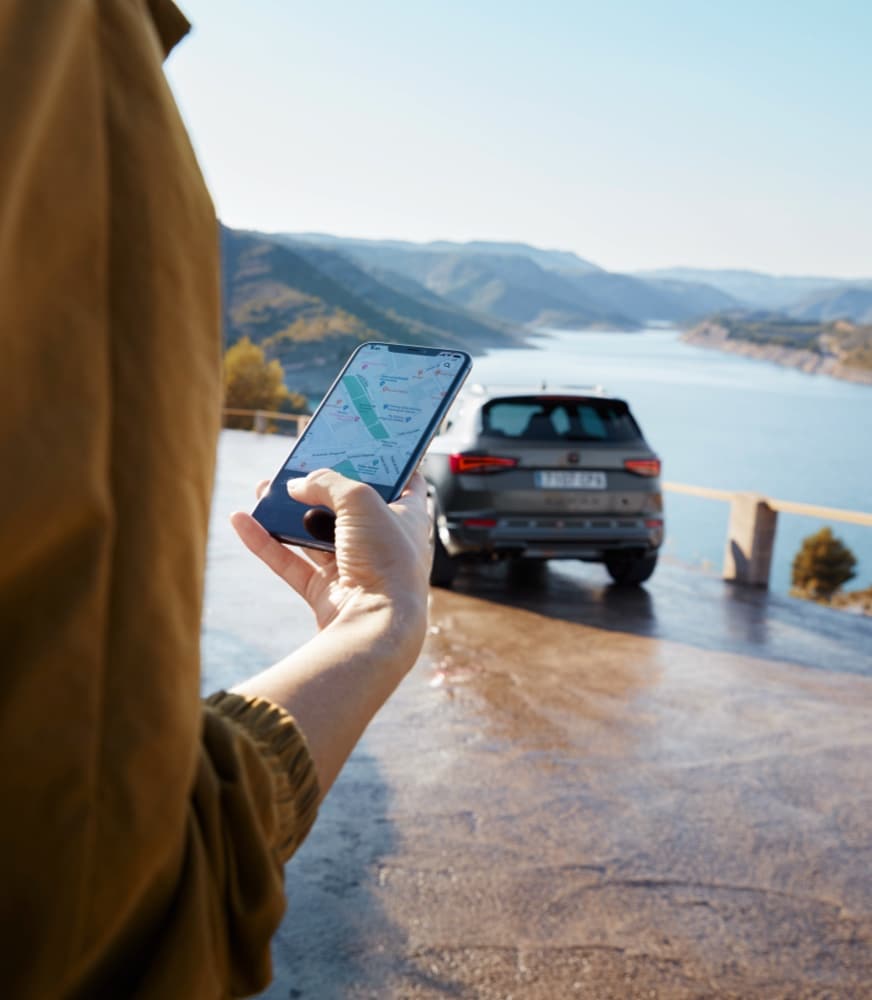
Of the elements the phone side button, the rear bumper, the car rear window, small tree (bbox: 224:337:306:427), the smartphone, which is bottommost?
small tree (bbox: 224:337:306:427)

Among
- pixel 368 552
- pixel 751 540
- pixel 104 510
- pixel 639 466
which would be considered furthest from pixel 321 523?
pixel 751 540

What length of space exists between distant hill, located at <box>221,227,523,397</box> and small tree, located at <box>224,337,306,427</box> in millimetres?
3450

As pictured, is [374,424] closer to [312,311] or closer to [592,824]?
[592,824]

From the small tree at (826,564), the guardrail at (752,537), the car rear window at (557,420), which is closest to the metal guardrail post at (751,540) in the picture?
the guardrail at (752,537)

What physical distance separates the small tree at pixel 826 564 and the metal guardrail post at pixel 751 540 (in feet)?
245

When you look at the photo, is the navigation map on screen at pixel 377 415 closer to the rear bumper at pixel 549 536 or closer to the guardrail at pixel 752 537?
the rear bumper at pixel 549 536

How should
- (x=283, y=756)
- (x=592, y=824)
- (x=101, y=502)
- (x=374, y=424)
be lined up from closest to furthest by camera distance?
1. (x=101, y=502)
2. (x=283, y=756)
3. (x=374, y=424)
4. (x=592, y=824)

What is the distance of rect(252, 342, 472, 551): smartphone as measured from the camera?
1687 mm

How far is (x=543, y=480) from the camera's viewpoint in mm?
8664

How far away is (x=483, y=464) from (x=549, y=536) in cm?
78

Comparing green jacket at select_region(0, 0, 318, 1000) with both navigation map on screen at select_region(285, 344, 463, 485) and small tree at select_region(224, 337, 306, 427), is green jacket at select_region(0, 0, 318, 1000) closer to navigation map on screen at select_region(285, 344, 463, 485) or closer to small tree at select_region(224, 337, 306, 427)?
navigation map on screen at select_region(285, 344, 463, 485)

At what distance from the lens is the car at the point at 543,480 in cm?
862

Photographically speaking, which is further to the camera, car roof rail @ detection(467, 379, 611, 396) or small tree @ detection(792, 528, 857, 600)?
small tree @ detection(792, 528, 857, 600)

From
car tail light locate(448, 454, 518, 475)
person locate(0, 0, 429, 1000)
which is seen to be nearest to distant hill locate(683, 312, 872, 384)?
car tail light locate(448, 454, 518, 475)
